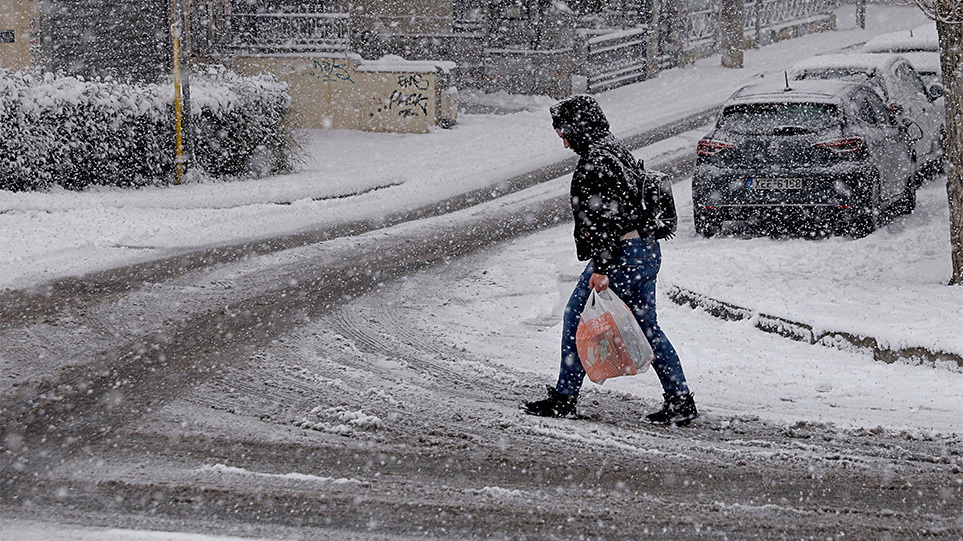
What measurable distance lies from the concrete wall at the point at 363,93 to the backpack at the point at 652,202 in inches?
571

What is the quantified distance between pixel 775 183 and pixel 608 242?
18.5 ft

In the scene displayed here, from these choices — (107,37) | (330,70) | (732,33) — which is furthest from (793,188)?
(732,33)

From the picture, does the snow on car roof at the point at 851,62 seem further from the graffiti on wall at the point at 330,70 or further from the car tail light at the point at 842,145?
the graffiti on wall at the point at 330,70

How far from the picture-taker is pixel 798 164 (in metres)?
11.0

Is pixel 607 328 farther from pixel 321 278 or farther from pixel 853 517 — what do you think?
pixel 321 278

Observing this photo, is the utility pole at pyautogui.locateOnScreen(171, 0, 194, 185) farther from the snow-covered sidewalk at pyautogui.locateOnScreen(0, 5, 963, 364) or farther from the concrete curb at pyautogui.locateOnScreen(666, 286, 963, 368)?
the concrete curb at pyautogui.locateOnScreen(666, 286, 963, 368)

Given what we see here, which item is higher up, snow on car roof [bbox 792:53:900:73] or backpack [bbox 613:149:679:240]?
snow on car roof [bbox 792:53:900:73]

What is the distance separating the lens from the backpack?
19.8 feet

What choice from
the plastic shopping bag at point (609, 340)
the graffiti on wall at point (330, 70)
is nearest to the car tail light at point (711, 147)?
the plastic shopping bag at point (609, 340)

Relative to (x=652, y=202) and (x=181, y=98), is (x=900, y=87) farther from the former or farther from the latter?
(x=181, y=98)

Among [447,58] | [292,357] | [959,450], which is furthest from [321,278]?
[447,58]

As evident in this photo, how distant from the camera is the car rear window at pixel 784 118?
36.7 feet

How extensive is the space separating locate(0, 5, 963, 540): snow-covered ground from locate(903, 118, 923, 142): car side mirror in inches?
31.5

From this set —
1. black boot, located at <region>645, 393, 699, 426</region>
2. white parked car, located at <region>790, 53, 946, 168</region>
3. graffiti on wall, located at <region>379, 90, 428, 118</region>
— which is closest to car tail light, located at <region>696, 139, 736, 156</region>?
white parked car, located at <region>790, 53, 946, 168</region>
